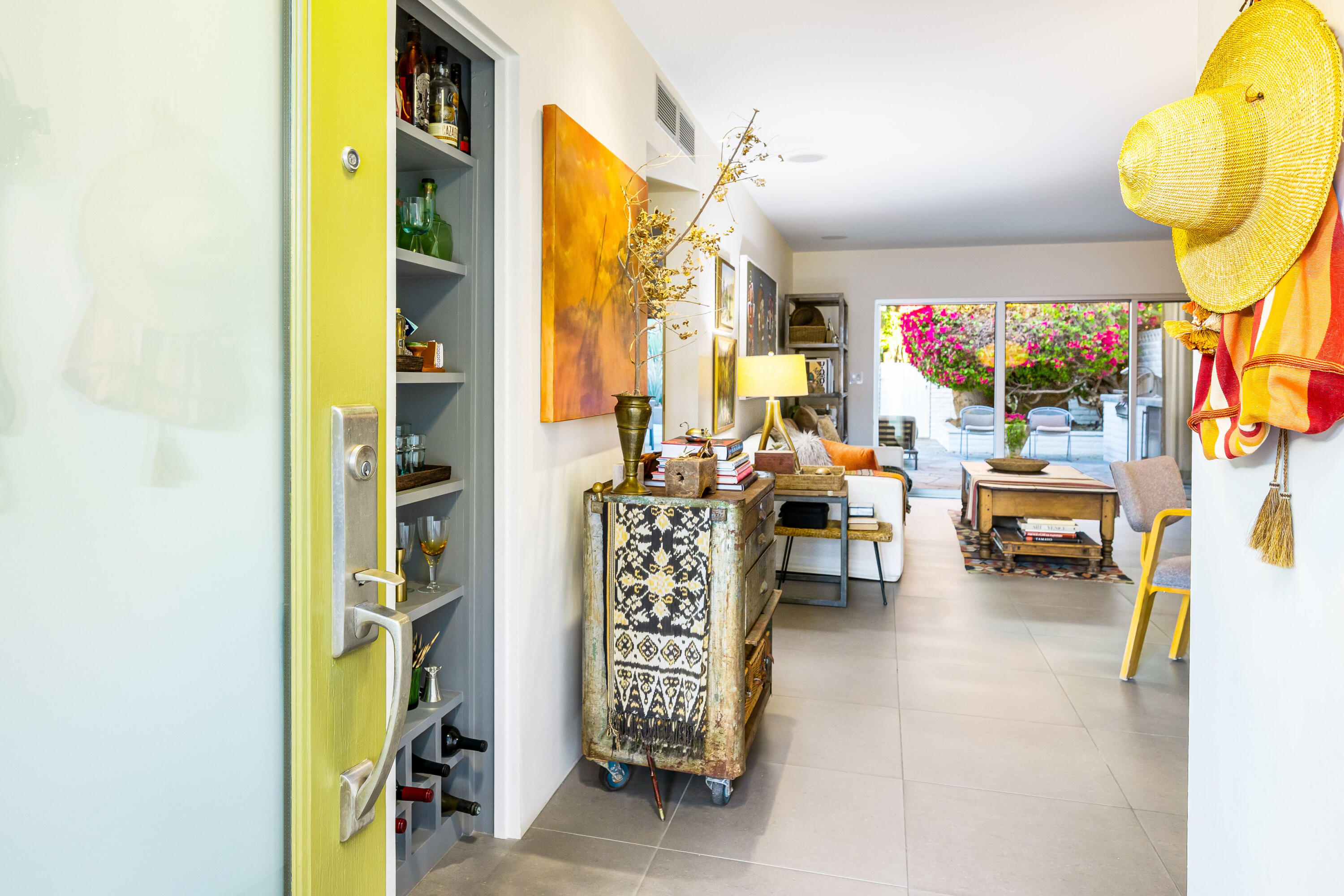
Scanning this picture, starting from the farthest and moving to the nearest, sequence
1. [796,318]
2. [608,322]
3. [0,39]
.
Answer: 1. [796,318]
2. [608,322]
3. [0,39]

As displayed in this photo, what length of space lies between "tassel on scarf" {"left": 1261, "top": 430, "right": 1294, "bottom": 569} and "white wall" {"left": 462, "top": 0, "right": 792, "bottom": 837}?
1.64 meters

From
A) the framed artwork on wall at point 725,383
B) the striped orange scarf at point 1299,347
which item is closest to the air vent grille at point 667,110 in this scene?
the framed artwork on wall at point 725,383

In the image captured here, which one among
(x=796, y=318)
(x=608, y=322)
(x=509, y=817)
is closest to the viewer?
(x=509, y=817)

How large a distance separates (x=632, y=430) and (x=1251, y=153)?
5.45ft

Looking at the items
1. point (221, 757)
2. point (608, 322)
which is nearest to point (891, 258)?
point (608, 322)

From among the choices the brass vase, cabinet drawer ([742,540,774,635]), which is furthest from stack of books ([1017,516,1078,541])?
the brass vase

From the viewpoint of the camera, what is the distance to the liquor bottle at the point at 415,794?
1.94 m

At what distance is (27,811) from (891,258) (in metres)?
9.06

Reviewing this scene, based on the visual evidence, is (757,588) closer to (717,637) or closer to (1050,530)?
(717,637)

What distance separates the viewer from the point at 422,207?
6.84 feet

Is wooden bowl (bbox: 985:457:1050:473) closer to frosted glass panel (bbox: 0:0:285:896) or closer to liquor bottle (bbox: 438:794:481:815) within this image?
liquor bottle (bbox: 438:794:481:815)

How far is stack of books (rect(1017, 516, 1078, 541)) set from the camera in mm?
5531

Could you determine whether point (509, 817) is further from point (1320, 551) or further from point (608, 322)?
point (1320, 551)

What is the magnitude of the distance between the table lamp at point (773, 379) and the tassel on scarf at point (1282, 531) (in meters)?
3.54
